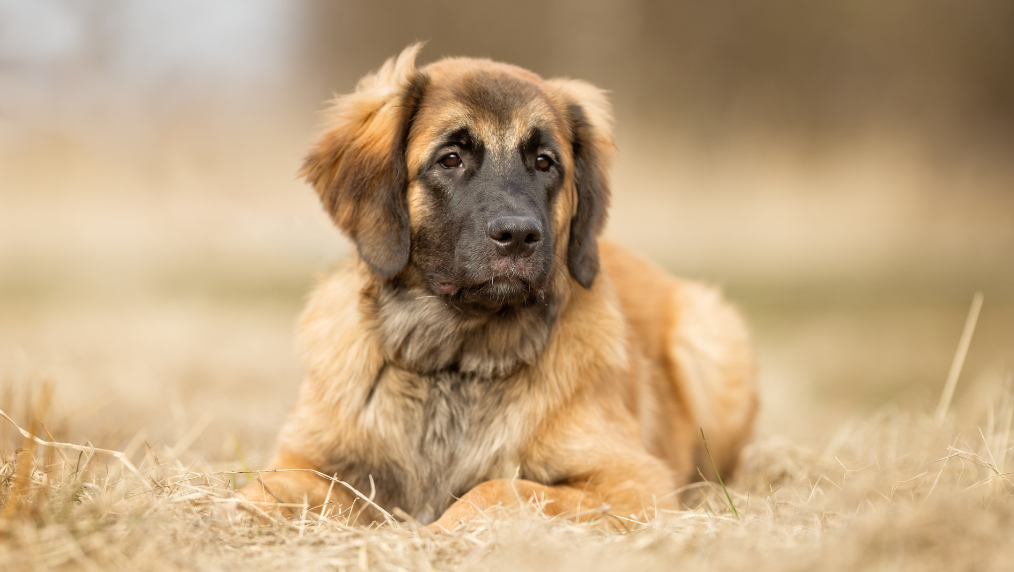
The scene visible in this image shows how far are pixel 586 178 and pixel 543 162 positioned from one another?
298 mm

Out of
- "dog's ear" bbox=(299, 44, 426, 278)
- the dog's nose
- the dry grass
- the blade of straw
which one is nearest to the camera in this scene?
the dry grass

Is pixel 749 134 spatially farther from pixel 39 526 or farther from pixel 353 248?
pixel 39 526

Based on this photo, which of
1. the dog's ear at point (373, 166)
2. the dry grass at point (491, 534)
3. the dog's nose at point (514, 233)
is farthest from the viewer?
the dog's ear at point (373, 166)

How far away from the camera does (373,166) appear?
3393 mm

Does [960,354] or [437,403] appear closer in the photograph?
[437,403]

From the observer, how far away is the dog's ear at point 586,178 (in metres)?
3.56

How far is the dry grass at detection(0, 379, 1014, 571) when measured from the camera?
2020 mm

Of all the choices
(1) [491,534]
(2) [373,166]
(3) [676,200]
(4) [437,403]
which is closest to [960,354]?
(4) [437,403]

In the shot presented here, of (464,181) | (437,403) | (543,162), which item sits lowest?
(437,403)

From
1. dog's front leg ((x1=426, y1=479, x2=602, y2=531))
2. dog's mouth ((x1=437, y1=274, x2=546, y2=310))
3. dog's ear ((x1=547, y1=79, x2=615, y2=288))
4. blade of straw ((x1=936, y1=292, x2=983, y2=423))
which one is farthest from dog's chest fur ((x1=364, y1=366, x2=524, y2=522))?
blade of straw ((x1=936, y1=292, x2=983, y2=423))

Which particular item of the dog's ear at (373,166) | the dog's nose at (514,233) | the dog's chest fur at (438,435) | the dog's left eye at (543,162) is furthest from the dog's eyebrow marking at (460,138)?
the dog's chest fur at (438,435)

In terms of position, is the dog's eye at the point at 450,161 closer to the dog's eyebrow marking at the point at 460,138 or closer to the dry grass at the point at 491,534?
the dog's eyebrow marking at the point at 460,138

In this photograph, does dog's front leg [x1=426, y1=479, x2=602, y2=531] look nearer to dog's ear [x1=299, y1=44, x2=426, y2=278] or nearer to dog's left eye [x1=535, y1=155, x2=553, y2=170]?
dog's ear [x1=299, y1=44, x2=426, y2=278]

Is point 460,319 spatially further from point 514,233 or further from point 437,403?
point 514,233
